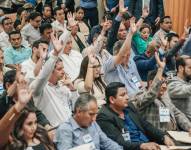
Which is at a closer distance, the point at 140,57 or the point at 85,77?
the point at 85,77

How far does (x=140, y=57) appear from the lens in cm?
582

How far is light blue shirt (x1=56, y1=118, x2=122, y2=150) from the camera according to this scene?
11.3ft

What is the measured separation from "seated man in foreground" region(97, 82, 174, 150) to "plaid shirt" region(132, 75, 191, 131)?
187 millimetres

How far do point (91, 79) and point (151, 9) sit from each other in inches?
169

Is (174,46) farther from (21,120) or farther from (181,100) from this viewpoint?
(21,120)

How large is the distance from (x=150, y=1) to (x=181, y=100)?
3.87 meters

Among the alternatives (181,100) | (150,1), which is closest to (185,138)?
(181,100)

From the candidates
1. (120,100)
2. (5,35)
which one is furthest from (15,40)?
(120,100)

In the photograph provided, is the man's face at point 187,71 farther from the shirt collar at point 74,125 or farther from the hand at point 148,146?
the shirt collar at point 74,125

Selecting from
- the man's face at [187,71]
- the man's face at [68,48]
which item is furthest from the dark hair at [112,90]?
the man's face at [68,48]

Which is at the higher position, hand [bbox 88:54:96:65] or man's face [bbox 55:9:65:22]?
man's face [bbox 55:9:65:22]

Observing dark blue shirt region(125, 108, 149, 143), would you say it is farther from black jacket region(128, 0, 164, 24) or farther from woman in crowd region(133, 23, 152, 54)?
black jacket region(128, 0, 164, 24)

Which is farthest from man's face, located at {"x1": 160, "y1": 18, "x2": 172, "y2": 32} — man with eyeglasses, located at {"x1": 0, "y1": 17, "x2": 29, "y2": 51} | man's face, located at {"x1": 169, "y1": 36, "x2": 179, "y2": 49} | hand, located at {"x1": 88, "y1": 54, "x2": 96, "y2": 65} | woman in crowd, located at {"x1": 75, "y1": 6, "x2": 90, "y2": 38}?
hand, located at {"x1": 88, "y1": 54, "x2": 96, "y2": 65}

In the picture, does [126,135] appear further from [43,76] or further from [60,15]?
[60,15]
